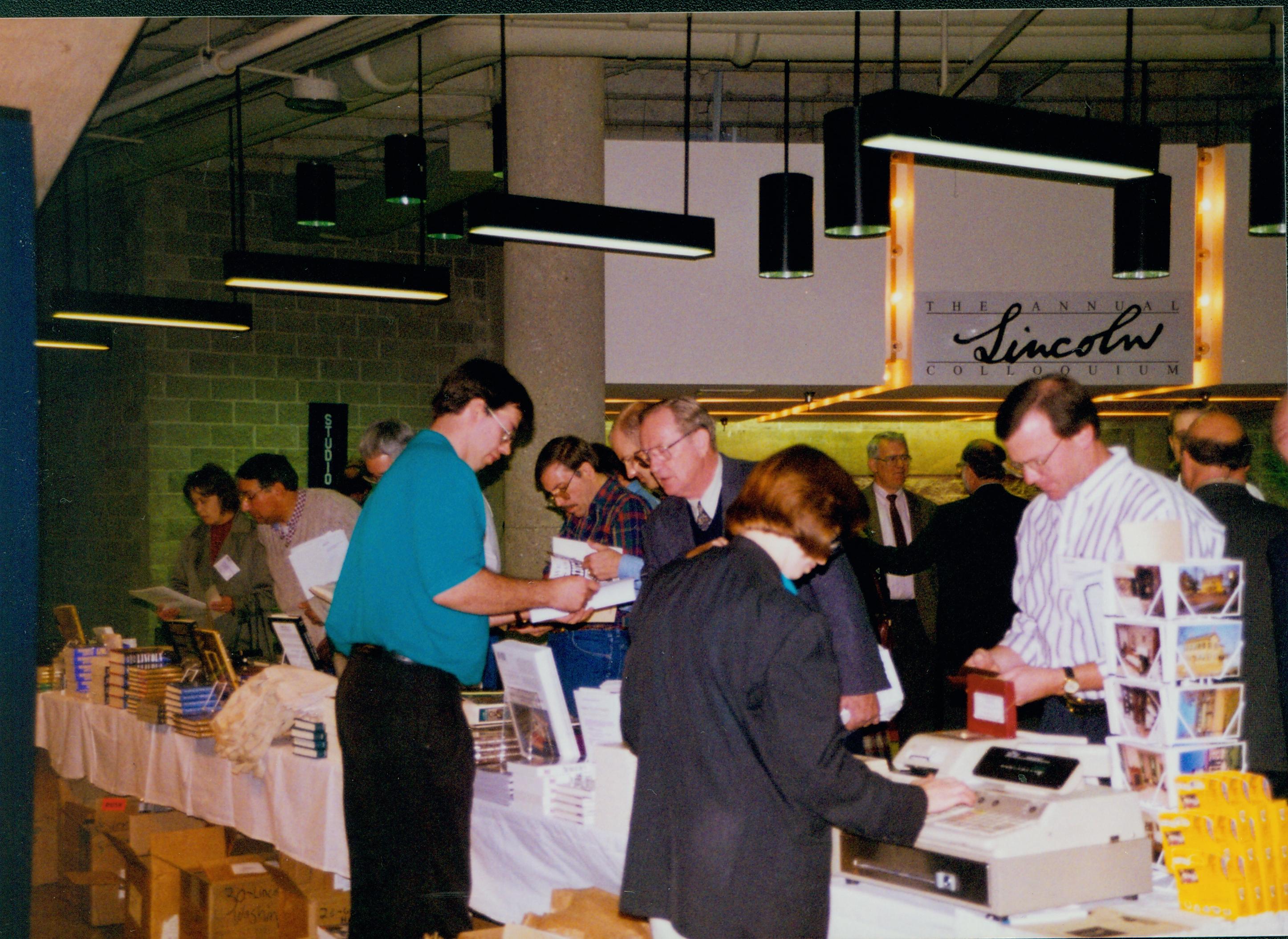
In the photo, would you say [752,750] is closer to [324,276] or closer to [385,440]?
[385,440]

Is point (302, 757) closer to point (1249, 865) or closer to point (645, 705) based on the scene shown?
point (645, 705)

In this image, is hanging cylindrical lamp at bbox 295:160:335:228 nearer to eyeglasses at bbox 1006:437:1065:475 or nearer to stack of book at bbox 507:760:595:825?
stack of book at bbox 507:760:595:825

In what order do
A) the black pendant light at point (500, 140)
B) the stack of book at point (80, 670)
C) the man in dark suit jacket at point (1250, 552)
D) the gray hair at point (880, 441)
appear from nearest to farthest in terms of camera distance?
the man in dark suit jacket at point (1250, 552)
the stack of book at point (80, 670)
the black pendant light at point (500, 140)
the gray hair at point (880, 441)

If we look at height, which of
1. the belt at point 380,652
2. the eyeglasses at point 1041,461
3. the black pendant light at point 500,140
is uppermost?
the black pendant light at point 500,140

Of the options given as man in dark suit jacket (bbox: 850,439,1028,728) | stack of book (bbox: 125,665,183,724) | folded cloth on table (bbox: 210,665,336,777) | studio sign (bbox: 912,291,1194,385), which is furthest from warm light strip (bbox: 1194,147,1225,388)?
stack of book (bbox: 125,665,183,724)

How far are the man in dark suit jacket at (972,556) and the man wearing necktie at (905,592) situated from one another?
1057mm

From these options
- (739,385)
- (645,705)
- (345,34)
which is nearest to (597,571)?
(645,705)

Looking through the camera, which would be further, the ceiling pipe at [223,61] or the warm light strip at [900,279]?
the warm light strip at [900,279]

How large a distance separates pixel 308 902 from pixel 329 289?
309 cm

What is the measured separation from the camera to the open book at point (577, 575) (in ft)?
10.4

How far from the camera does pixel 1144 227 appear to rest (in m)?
5.33

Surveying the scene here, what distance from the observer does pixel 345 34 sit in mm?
6438

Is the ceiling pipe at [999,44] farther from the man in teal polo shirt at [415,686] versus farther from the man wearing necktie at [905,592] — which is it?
the man in teal polo shirt at [415,686]

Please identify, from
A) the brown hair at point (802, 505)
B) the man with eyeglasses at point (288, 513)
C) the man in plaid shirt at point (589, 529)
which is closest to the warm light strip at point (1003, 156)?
the man in plaid shirt at point (589, 529)
